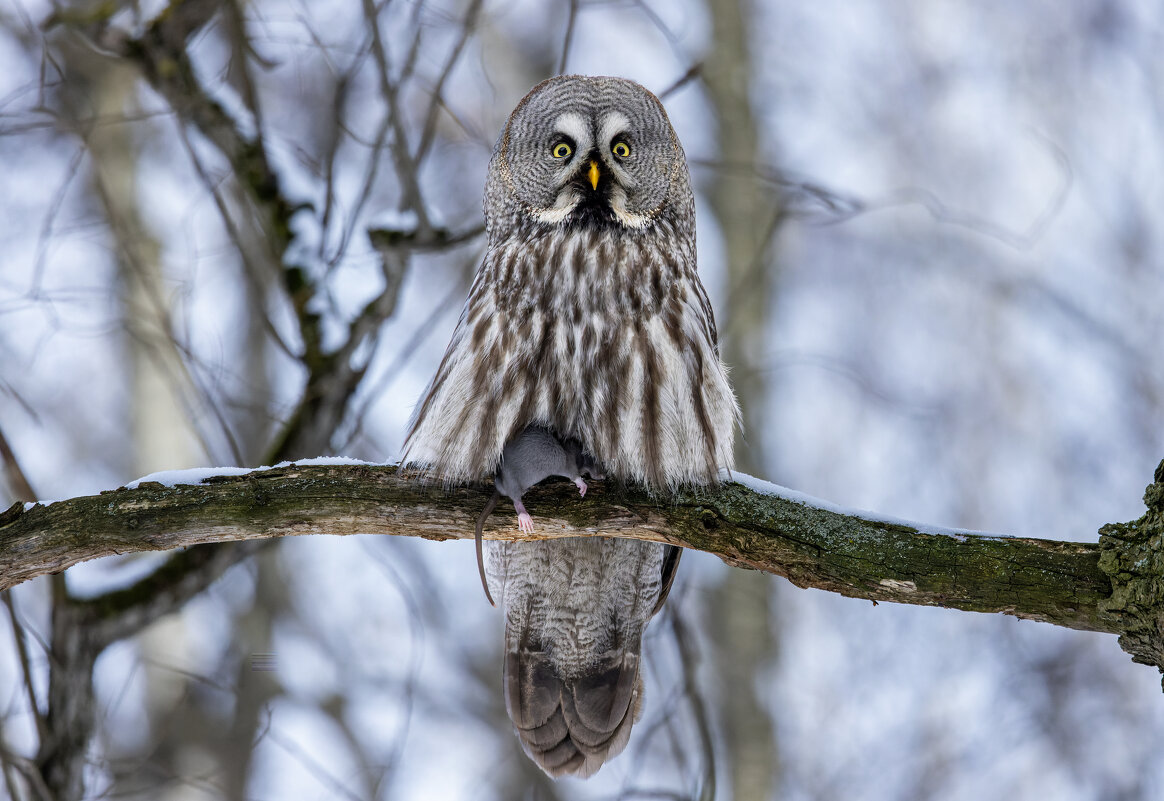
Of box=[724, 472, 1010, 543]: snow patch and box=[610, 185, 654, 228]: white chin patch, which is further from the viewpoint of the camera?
box=[610, 185, 654, 228]: white chin patch

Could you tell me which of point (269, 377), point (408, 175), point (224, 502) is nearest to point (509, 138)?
point (408, 175)

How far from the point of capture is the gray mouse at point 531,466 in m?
2.53

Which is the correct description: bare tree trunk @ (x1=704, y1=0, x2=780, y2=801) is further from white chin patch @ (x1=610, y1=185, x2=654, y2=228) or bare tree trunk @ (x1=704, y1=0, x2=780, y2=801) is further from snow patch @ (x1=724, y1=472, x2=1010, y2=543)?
snow patch @ (x1=724, y1=472, x2=1010, y2=543)

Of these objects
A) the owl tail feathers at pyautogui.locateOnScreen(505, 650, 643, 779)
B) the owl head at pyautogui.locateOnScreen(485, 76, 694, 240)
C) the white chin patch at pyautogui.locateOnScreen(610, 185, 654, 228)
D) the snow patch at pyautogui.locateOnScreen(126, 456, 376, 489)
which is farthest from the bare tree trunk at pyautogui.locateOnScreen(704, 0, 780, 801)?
the snow patch at pyautogui.locateOnScreen(126, 456, 376, 489)

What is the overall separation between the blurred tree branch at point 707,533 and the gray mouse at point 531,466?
43 mm

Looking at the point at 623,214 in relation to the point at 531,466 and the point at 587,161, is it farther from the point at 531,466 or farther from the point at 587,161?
the point at 531,466

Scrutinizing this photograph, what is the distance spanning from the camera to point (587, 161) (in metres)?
3.30

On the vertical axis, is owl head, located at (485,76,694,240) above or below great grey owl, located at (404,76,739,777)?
above

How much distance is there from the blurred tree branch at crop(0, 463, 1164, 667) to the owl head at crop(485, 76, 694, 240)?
102 cm

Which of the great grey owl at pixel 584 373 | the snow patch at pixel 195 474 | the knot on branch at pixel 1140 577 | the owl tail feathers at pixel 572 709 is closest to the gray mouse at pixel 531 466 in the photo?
the great grey owl at pixel 584 373

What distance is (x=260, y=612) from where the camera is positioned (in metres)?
7.00

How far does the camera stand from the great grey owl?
2.75m

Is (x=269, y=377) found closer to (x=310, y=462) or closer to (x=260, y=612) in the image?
(x=260, y=612)

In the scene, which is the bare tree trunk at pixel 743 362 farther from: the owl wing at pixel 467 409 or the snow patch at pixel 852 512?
the snow patch at pixel 852 512
